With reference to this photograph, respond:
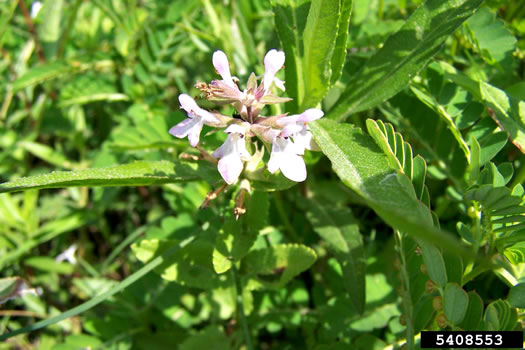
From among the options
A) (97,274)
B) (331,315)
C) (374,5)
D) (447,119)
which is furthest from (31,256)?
(374,5)

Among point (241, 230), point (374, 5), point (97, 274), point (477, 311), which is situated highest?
point (374, 5)

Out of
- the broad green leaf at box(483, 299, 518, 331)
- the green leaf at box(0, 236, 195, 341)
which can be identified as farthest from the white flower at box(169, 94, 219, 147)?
the broad green leaf at box(483, 299, 518, 331)

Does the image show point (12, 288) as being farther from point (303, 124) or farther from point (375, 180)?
point (375, 180)

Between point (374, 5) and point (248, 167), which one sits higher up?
point (374, 5)

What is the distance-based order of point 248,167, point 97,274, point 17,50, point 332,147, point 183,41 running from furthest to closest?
point 17,50 < point 183,41 < point 97,274 < point 248,167 < point 332,147

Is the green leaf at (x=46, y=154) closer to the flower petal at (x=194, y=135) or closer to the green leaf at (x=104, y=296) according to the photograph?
the green leaf at (x=104, y=296)

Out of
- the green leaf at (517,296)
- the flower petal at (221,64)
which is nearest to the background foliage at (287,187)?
the green leaf at (517,296)

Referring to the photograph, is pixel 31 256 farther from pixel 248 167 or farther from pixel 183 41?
pixel 248 167
